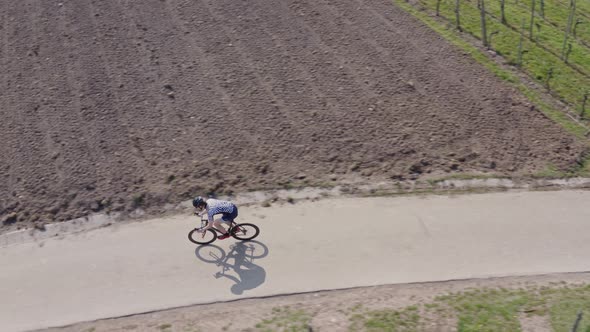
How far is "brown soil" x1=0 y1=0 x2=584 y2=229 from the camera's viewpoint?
14.6 m

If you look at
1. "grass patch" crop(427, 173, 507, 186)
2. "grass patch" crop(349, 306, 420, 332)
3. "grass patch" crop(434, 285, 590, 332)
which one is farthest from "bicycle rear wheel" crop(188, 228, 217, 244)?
"grass patch" crop(427, 173, 507, 186)

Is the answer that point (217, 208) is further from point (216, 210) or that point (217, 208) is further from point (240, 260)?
point (240, 260)

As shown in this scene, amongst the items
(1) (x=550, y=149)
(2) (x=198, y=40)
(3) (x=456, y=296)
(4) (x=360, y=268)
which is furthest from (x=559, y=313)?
(2) (x=198, y=40)

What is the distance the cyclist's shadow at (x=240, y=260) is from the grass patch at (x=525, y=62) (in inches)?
354

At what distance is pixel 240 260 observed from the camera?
12.6 meters

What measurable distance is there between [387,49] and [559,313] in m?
10.1

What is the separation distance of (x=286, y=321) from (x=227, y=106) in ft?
23.4

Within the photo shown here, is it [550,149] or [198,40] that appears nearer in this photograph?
[550,149]

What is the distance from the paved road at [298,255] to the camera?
11.9 m

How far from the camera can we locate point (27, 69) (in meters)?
17.9

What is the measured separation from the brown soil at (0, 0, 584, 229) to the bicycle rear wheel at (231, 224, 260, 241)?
5.17 feet

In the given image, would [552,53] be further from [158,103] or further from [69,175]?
[69,175]

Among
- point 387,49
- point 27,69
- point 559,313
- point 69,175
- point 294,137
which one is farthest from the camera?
point 387,49

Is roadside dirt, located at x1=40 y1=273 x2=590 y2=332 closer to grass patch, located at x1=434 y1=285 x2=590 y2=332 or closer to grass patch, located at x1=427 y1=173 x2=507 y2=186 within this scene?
grass patch, located at x1=434 y1=285 x2=590 y2=332
